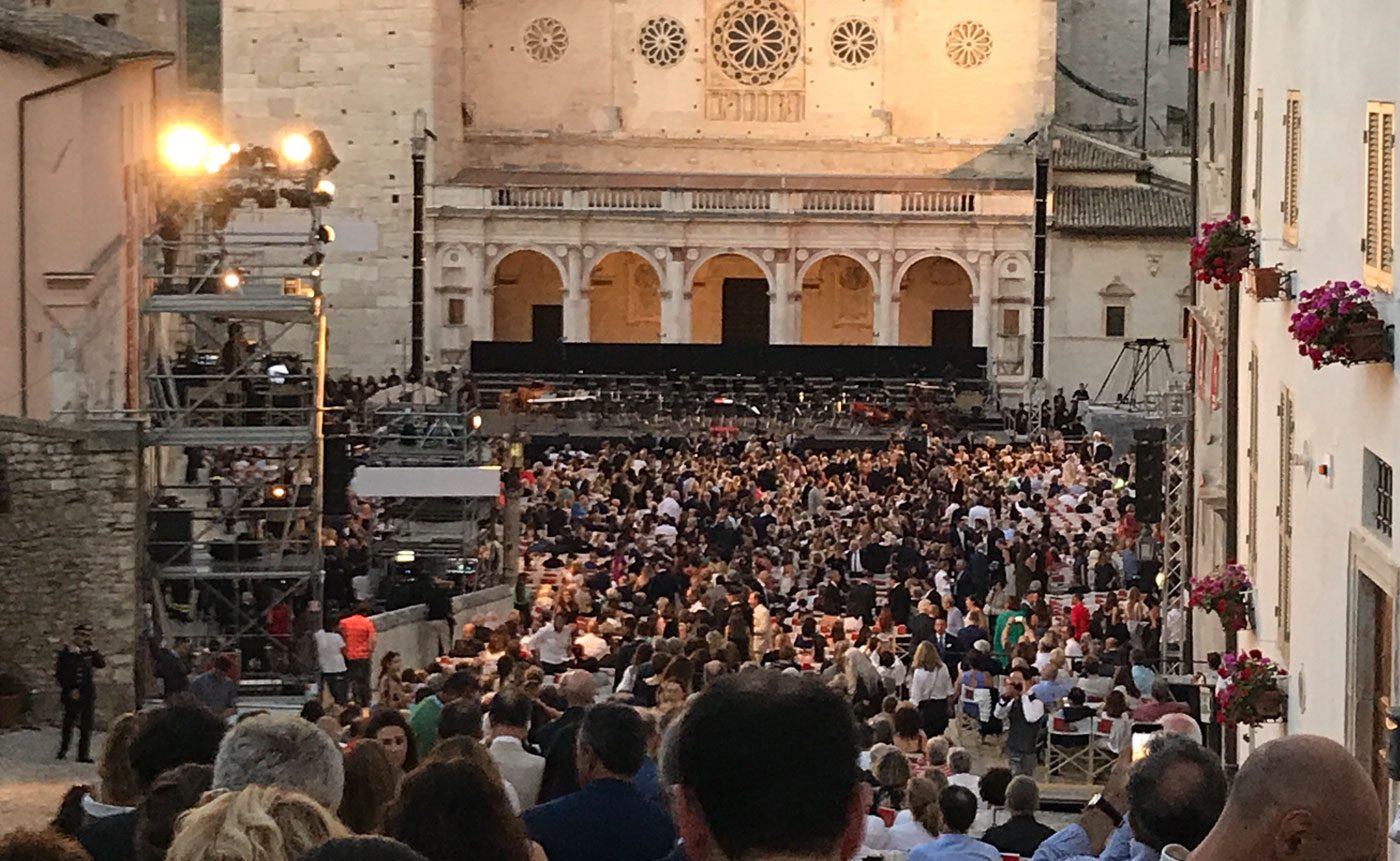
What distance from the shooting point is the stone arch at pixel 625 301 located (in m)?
64.6

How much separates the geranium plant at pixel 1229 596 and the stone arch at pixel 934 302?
43008 mm

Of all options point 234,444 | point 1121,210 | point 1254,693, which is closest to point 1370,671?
point 1254,693

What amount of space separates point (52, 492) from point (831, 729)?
22373 millimetres

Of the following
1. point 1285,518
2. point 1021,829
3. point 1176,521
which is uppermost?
point 1285,518

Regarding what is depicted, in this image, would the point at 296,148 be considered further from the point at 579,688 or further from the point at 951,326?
the point at 951,326

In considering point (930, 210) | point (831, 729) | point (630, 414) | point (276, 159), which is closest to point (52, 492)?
point (276, 159)

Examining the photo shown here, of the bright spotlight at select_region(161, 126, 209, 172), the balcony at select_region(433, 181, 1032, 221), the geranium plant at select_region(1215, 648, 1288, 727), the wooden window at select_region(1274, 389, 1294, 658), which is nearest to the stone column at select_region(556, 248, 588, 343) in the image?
the balcony at select_region(433, 181, 1032, 221)

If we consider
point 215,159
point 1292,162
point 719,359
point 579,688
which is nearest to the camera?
point 579,688

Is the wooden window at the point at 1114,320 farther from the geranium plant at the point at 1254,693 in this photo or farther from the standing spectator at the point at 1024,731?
the geranium plant at the point at 1254,693

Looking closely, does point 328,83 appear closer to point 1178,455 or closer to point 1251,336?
point 1178,455

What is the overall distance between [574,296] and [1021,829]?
48.5 m

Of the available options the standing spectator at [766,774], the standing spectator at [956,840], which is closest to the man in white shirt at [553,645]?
the standing spectator at [956,840]

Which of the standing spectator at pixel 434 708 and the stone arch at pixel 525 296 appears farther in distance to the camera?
the stone arch at pixel 525 296

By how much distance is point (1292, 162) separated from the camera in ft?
61.2
